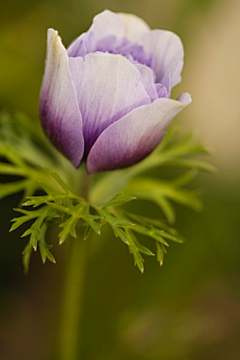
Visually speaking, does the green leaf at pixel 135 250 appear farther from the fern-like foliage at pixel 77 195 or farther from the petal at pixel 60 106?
the petal at pixel 60 106

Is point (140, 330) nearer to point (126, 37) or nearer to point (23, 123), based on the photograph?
point (23, 123)

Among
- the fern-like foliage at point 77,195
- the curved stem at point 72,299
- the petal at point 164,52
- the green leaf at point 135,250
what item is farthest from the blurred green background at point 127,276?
the petal at point 164,52

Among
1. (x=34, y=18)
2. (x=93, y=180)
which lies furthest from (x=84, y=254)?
(x=34, y=18)

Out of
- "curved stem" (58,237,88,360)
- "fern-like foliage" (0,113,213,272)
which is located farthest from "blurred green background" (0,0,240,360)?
"fern-like foliage" (0,113,213,272)

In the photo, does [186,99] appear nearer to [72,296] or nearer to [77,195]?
[77,195]

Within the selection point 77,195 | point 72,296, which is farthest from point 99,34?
point 72,296

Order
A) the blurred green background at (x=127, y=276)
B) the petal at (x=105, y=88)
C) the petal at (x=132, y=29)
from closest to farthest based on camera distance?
the petal at (x=105, y=88), the petal at (x=132, y=29), the blurred green background at (x=127, y=276)
